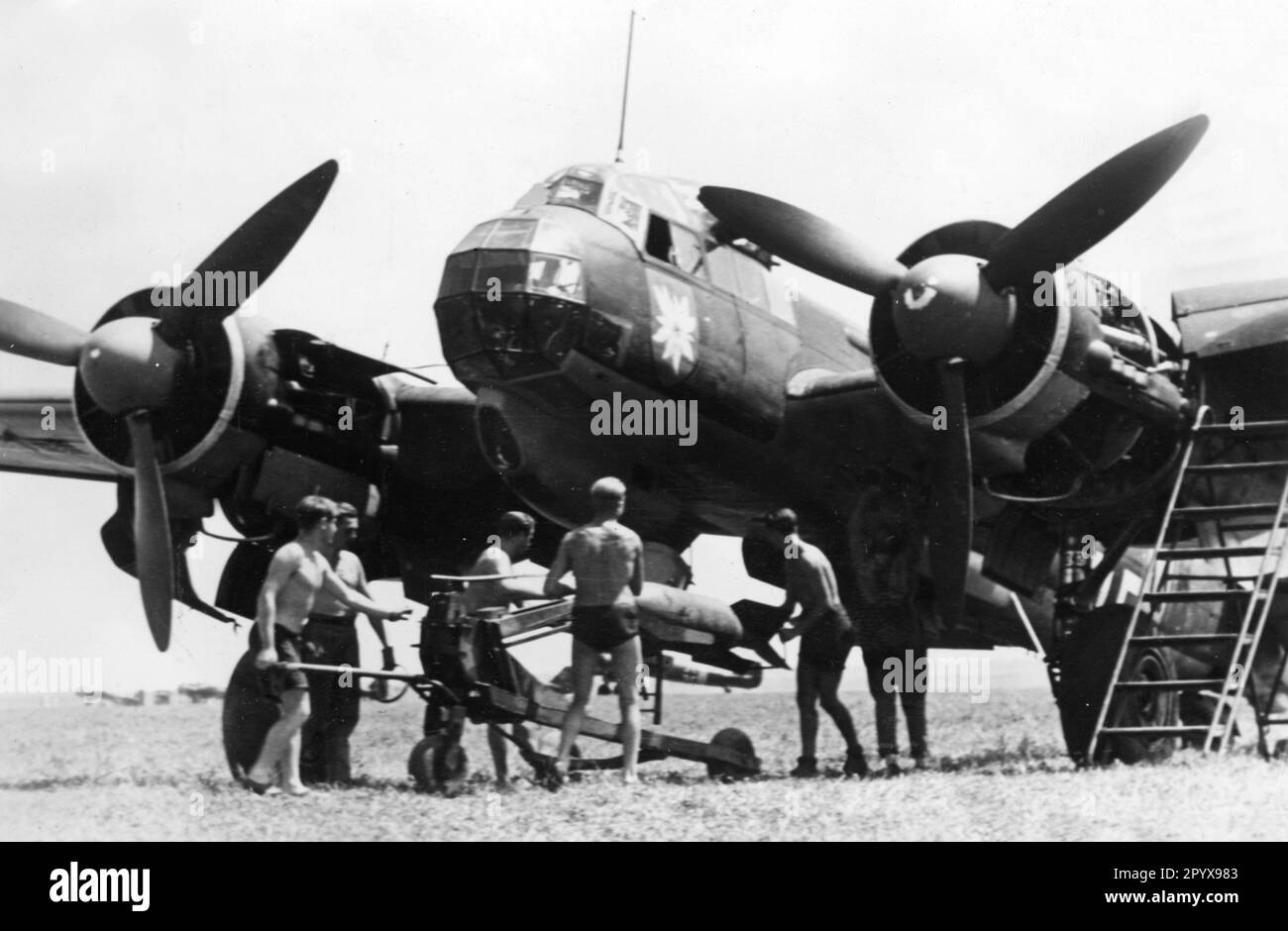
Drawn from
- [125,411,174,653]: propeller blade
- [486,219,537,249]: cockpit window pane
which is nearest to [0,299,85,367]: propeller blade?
[125,411,174,653]: propeller blade

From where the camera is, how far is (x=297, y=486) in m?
11.9

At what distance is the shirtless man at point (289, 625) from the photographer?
9000mm

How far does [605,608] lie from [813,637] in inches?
75.5

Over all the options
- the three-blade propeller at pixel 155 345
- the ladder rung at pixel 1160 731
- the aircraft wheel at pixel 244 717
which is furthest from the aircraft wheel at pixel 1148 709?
the three-blade propeller at pixel 155 345

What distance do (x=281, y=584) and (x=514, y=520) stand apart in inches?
69.8

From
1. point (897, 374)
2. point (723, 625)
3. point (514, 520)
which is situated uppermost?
point (897, 374)

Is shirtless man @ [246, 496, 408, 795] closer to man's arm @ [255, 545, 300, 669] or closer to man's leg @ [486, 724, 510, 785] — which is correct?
man's arm @ [255, 545, 300, 669]

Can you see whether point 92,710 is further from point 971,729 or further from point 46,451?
point 971,729

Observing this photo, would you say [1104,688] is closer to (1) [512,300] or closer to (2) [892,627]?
(2) [892,627]

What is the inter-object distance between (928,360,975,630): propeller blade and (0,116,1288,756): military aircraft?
0.02 metres

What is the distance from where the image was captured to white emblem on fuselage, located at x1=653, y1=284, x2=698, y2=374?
11.3m
